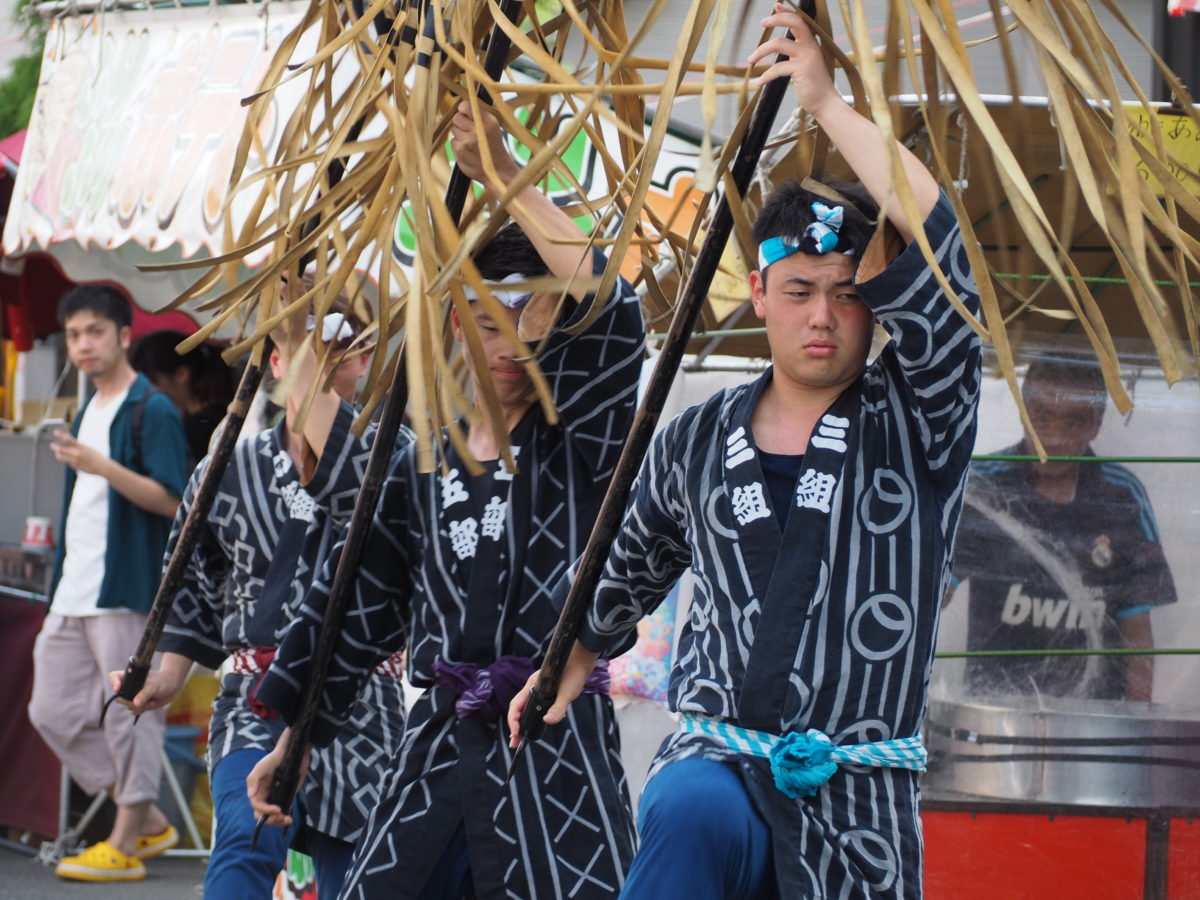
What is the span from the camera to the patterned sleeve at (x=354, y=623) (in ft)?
9.53

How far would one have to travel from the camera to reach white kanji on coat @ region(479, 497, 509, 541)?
2.73m

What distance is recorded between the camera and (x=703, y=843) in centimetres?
201

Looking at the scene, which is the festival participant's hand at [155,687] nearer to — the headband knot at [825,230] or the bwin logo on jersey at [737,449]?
the bwin logo on jersey at [737,449]

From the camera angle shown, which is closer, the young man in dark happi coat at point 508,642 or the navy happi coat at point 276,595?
the young man in dark happi coat at point 508,642

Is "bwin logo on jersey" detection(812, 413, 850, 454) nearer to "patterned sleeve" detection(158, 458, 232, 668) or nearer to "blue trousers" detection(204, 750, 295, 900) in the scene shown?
"blue trousers" detection(204, 750, 295, 900)

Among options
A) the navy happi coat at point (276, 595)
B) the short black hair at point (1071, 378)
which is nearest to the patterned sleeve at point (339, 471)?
the navy happi coat at point (276, 595)

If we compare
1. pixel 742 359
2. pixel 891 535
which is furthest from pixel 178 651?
pixel 891 535

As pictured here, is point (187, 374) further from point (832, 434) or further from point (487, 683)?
point (832, 434)

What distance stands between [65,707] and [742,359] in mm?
2908

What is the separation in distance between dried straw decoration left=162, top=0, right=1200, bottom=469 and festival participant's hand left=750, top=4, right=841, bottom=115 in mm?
68

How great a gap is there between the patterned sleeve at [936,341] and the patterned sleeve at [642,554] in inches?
15.6

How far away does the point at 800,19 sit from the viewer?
2.08 m

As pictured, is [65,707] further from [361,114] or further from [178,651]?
[361,114]

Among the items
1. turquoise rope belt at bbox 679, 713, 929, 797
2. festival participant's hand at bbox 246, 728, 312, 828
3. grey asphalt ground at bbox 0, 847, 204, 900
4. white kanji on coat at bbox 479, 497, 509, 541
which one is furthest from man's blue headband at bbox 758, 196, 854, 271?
grey asphalt ground at bbox 0, 847, 204, 900
